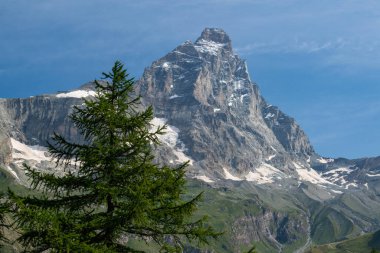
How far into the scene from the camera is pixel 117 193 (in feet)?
78.1

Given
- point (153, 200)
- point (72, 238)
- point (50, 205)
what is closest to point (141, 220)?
point (153, 200)

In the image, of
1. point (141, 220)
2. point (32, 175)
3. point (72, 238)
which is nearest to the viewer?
point (72, 238)

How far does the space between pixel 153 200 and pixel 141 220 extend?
1491 mm

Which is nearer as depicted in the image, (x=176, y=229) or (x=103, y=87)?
(x=176, y=229)

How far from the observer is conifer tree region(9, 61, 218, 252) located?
23.0m

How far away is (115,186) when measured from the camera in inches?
959

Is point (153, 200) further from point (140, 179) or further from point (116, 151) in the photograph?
point (116, 151)

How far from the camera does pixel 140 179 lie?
24.5m

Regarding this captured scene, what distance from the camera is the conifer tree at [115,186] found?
907 inches

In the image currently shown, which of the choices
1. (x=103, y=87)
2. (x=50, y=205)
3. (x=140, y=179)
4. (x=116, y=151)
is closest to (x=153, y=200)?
(x=140, y=179)

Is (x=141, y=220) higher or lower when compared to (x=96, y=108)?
lower

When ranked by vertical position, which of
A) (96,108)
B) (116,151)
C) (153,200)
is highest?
(96,108)

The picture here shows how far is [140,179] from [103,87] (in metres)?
5.13

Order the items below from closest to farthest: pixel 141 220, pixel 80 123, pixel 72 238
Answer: pixel 72 238
pixel 141 220
pixel 80 123
